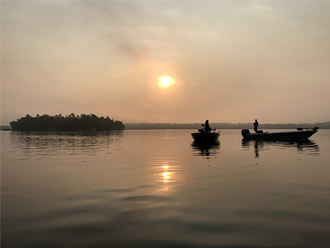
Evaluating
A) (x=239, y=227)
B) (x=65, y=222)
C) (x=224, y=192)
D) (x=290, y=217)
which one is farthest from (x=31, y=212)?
(x=290, y=217)

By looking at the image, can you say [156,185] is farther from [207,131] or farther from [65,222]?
[207,131]

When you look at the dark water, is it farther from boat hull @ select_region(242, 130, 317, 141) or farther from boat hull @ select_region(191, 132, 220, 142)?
boat hull @ select_region(242, 130, 317, 141)

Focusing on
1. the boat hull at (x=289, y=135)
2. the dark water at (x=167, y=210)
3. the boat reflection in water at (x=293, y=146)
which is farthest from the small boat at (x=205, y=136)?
the dark water at (x=167, y=210)

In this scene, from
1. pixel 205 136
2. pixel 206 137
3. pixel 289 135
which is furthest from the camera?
pixel 289 135

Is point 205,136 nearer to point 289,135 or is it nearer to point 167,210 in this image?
point 289,135

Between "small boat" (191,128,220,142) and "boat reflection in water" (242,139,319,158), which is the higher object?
"small boat" (191,128,220,142)

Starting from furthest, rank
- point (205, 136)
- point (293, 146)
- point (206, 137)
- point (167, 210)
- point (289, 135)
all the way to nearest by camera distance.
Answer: point (289, 135) < point (206, 137) < point (205, 136) < point (293, 146) < point (167, 210)

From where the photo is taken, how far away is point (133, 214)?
8.33 metres

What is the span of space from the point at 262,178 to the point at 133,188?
6.98 m

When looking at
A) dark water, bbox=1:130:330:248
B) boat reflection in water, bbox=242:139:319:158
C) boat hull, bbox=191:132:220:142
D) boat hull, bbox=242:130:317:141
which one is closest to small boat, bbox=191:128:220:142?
boat hull, bbox=191:132:220:142

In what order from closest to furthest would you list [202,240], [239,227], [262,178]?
1. [202,240]
2. [239,227]
3. [262,178]

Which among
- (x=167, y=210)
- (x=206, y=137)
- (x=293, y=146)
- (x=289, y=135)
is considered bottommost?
(x=167, y=210)

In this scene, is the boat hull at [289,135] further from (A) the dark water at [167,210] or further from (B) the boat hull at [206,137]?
(A) the dark water at [167,210]

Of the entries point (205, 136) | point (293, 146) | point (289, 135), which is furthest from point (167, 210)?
point (289, 135)
